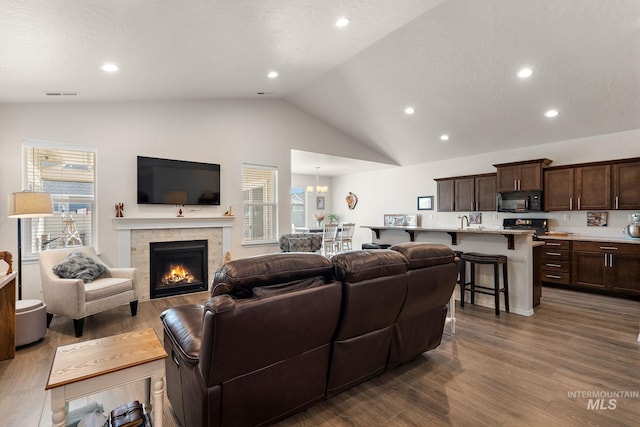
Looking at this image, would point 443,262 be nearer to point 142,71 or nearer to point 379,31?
point 379,31

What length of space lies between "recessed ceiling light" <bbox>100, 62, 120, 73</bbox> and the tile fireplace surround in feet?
6.78

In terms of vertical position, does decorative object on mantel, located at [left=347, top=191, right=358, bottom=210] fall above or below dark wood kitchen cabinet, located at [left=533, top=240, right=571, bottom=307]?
above

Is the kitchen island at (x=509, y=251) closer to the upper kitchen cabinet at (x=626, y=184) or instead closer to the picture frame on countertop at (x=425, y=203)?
the upper kitchen cabinet at (x=626, y=184)

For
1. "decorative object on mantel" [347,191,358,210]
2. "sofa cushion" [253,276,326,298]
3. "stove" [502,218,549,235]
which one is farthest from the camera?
"decorative object on mantel" [347,191,358,210]

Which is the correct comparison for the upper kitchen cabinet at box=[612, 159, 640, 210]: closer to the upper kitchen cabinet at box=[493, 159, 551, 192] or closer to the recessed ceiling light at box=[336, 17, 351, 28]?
the upper kitchen cabinet at box=[493, 159, 551, 192]

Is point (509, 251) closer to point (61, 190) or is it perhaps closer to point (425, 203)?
point (425, 203)

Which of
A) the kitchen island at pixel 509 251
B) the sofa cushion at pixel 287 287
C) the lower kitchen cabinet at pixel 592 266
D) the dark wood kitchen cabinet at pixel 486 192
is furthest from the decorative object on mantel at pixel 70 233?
the dark wood kitchen cabinet at pixel 486 192

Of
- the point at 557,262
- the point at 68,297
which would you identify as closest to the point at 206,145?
the point at 68,297

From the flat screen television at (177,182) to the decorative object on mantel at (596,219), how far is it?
6.51 meters

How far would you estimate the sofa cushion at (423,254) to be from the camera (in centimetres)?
221

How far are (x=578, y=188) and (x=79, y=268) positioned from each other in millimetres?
7571

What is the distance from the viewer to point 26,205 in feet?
10.3

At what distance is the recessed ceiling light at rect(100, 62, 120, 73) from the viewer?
3.18 metres

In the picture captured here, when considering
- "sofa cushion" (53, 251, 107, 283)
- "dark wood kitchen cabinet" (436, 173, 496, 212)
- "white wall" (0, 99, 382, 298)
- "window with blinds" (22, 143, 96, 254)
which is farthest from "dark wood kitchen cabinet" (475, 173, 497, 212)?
"window with blinds" (22, 143, 96, 254)
